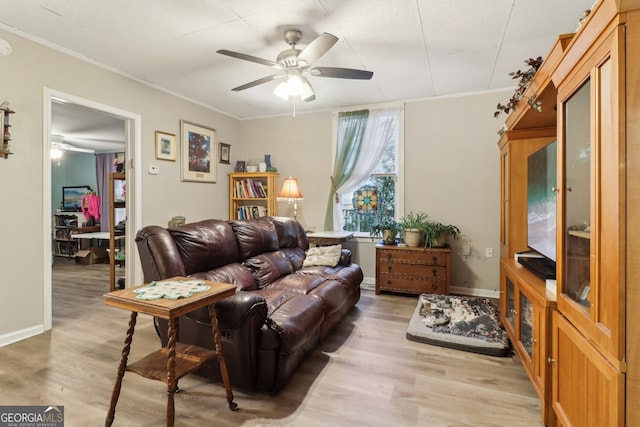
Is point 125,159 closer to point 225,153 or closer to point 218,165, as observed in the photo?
point 218,165

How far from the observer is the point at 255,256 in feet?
9.08

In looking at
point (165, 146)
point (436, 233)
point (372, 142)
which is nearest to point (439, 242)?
point (436, 233)

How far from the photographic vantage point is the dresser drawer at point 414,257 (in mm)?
3529

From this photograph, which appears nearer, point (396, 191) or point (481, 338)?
point (481, 338)

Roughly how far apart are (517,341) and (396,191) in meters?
2.38

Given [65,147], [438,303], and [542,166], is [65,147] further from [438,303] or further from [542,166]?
[542,166]

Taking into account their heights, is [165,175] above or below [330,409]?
above

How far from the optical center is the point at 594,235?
43.9 inches

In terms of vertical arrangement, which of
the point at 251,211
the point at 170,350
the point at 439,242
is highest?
the point at 251,211

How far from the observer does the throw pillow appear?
3.17m

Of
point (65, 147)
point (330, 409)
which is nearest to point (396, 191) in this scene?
point (330, 409)

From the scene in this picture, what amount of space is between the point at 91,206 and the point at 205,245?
5873 millimetres

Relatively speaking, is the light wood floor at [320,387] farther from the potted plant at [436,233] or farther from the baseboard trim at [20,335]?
the potted plant at [436,233]
